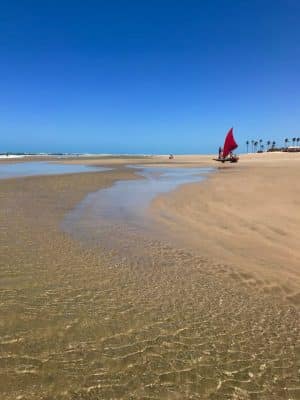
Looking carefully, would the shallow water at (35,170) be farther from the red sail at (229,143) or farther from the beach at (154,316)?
the red sail at (229,143)

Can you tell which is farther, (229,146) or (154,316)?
(229,146)

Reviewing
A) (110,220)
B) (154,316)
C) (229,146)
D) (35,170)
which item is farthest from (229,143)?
(154,316)

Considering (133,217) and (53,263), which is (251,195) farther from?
(53,263)

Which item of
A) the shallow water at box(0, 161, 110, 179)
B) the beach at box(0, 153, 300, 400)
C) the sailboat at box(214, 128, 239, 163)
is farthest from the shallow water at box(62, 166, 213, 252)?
the sailboat at box(214, 128, 239, 163)

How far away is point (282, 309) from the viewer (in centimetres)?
535

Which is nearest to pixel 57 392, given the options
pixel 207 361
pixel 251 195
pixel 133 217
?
pixel 207 361

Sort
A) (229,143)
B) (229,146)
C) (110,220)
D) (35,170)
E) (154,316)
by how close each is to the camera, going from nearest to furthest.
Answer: (154,316) → (110,220) → (35,170) → (229,143) → (229,146)

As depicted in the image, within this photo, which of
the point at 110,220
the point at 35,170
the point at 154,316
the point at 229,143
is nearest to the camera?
the point at 154,316

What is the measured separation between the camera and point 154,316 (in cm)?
502

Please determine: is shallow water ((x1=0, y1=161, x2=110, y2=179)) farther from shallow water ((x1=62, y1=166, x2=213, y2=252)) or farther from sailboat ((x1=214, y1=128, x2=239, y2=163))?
sailboat ((x1=214, y1=128, x2=239, y2=163))

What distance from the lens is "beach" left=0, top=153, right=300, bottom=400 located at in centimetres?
361

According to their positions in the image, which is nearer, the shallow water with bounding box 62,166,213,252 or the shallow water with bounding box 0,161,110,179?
the shallow water with bounding box 62,166,213,252

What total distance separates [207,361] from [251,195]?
13448mm

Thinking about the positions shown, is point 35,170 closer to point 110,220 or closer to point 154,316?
point 110,220
